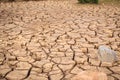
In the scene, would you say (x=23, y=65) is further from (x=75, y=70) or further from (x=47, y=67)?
(x=75, y=70)

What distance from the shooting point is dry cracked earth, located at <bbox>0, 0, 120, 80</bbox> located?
2.50 meters

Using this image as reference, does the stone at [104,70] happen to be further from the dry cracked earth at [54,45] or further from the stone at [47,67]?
the stone at [47,67]

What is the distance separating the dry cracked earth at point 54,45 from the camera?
250cm

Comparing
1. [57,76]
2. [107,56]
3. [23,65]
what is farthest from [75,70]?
[23,65]

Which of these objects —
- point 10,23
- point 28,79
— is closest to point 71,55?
point 28,79

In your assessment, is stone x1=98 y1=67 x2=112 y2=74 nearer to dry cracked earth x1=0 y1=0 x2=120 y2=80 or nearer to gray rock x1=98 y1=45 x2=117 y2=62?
dry cracked earth x1=0 y1=0 x2=120 y2=80

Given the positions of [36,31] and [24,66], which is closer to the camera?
[24,66]

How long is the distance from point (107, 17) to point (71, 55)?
8.88 ft

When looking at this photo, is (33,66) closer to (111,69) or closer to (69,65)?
(69,65)

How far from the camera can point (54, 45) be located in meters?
3.31

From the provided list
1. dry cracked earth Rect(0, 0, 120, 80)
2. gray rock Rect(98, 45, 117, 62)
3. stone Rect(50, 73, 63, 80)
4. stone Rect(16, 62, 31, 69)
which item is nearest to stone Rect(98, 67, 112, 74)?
dry cracked earth Rect(0, 0, 120, 80)

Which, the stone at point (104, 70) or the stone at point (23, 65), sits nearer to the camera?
the stone at point (104, 70)

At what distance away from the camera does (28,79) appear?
91.2 inches

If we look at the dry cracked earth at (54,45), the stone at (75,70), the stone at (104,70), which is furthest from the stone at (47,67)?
the stone at (104,70)
